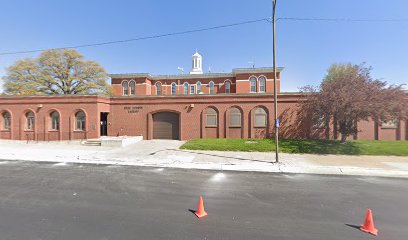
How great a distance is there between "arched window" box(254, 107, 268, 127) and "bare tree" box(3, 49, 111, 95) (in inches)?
1167

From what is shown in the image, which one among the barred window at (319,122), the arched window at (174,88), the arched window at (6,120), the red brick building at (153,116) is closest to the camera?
the barred window at (319,122)

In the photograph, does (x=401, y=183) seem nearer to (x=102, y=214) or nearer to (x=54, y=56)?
(x=102, y=214)

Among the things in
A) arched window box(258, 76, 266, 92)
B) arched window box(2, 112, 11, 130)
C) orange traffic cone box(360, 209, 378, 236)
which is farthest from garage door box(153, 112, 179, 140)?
orange traffic cone box(360, 209, 378, 236)

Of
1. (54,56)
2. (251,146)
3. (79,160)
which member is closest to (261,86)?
(251,146)

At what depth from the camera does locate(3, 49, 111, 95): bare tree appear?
32.1 meters

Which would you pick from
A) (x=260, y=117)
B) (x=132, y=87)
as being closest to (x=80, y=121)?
(x=132, y=87)

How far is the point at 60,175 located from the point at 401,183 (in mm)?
15308

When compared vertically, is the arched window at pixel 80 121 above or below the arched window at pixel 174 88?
below

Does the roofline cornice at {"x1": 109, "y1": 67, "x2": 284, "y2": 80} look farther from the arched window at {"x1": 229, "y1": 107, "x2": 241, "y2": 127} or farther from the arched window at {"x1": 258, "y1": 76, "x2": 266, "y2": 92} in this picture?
the arched window at {"x1": 229, "y1": 107, "x2": 241, "y2": 127}

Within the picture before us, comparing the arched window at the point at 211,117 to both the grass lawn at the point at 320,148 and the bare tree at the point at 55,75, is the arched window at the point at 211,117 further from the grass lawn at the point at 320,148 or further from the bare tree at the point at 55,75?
the bare tree at the point at 55,75

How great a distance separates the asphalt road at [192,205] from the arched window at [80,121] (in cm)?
1222

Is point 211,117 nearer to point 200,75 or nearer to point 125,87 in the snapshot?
point 200,75

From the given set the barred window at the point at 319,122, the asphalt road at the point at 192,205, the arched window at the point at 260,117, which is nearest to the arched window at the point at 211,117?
the arched window at the point at 260,117

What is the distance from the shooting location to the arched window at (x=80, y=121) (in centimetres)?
2080
